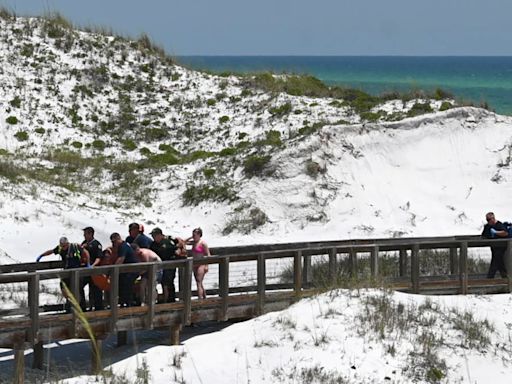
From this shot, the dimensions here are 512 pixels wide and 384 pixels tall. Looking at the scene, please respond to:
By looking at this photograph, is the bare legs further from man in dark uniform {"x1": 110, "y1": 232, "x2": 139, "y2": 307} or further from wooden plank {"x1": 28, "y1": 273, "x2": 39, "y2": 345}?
wooden plank {"x1": 28, "y1": 273, "x2": 39, "y2": 345}

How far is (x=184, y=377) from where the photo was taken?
15.7 meters

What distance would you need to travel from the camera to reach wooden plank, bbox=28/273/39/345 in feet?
51.7

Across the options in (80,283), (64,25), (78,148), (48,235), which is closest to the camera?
(80,283)

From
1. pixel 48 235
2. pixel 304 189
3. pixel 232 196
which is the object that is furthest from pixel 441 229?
pixel 48 235

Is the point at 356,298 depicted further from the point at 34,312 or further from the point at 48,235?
the point at 48,235

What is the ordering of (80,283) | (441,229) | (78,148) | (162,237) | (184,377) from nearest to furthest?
(184,377)
(80,283)
(162,237)
(441,229)
(78,148)

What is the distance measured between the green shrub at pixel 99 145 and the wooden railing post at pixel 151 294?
21385mm

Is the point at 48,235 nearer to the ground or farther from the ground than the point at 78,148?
nearer to the ground

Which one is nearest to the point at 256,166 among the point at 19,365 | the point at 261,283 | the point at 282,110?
the point at 282,110

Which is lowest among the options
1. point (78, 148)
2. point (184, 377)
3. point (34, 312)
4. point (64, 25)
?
point (184, 377)

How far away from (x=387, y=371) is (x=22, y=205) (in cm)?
1569

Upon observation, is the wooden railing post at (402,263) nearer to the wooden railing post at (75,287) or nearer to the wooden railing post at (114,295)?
the wooden railing post at (114,295)

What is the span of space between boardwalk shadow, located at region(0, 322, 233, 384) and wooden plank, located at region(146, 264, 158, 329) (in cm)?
41

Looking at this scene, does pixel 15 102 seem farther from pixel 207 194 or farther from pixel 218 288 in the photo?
pixel 218 288
